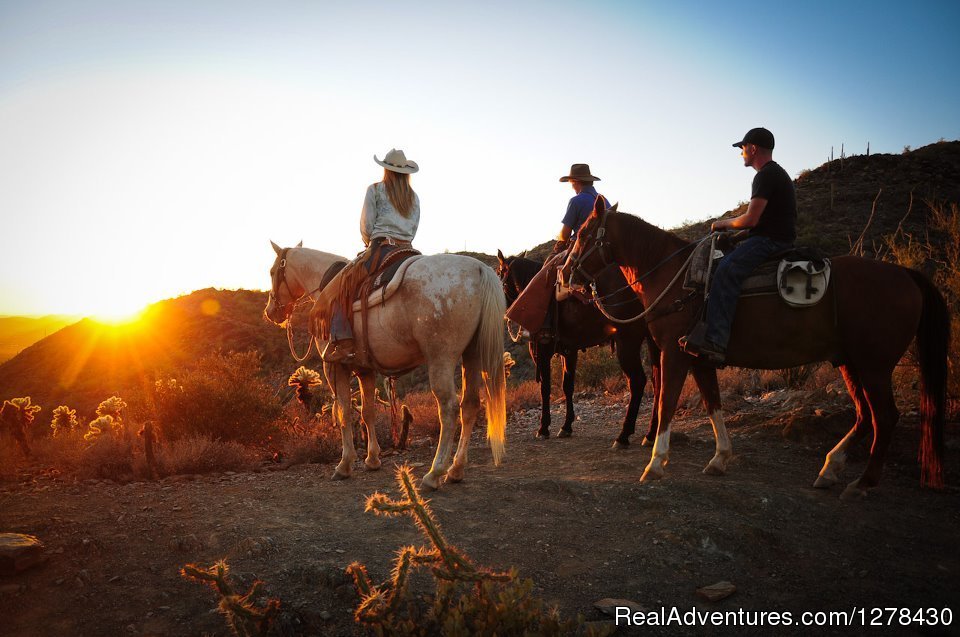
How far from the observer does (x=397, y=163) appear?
6.18 m

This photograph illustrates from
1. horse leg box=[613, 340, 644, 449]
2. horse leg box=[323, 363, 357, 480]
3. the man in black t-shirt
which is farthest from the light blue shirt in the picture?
horse leg box=[613, 340, 644, 449]

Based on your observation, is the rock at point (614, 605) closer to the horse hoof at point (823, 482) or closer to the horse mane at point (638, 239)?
the horse hoof at point (823, 482)

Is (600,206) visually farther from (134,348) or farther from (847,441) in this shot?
(134,348)

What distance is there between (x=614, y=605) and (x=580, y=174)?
21.1 feet

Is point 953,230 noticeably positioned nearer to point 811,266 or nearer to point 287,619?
point 811,266

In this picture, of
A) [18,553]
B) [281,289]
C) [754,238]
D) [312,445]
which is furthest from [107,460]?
[754,238]

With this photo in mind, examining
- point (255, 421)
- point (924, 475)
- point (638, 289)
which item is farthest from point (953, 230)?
point (255, 421)

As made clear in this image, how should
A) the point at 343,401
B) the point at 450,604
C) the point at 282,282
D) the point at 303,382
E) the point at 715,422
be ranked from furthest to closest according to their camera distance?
the point at 303,382
the point at 282,282
the point at 343,401
the point at 715,422
the point at 450,604

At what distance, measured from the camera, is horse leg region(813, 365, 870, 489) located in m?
5.23

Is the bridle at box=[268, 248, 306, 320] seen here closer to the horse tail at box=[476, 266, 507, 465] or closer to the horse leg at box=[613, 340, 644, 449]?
the horse tail at box=[476, 266, 507, 465]

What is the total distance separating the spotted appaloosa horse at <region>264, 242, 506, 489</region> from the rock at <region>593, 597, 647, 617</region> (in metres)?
2.40

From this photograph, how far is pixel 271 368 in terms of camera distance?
25.6 metres

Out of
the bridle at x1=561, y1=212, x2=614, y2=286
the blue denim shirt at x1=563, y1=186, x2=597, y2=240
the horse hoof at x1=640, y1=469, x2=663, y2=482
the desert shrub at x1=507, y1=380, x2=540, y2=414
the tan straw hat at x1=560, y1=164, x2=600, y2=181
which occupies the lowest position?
the desert shrub at x1=507, y1=380, x2=540, y2=414

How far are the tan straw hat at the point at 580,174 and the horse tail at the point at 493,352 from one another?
10.5 ft
